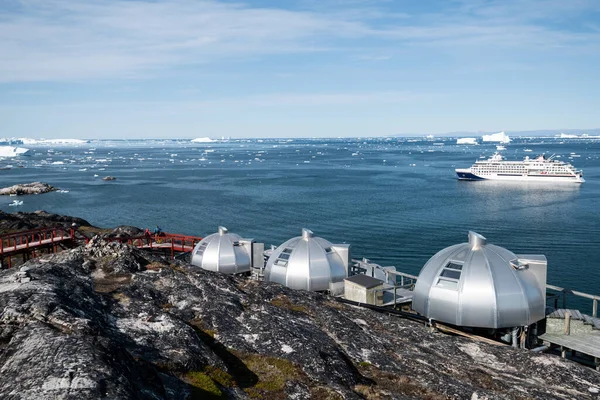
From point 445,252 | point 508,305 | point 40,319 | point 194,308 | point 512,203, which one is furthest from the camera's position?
point 512,203

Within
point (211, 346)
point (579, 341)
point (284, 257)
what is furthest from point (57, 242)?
point (579, 341)

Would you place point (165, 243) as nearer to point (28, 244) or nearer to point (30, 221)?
point (28, 244)

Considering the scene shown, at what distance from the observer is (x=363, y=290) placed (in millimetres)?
28688

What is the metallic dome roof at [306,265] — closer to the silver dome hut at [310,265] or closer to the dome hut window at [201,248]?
the silver dome hut at [310,265]

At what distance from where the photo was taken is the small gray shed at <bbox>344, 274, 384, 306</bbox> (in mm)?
28719

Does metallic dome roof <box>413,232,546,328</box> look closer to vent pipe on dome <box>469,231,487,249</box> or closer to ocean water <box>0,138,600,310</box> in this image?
vent pipe on dome <box>469,231,487,249</box>

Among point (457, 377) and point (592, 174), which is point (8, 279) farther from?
point (592, 174)

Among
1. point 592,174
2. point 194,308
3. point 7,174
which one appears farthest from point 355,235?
point 7,174

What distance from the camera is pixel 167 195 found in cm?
11394

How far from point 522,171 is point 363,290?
439ft

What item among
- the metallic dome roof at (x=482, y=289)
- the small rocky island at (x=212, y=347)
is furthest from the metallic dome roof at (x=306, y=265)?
the small rocky island at (x=212, y=347)

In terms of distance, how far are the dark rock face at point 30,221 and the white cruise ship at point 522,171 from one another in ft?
346

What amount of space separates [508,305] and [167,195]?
321 feet

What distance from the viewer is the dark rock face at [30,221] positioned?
65875 millimetres
